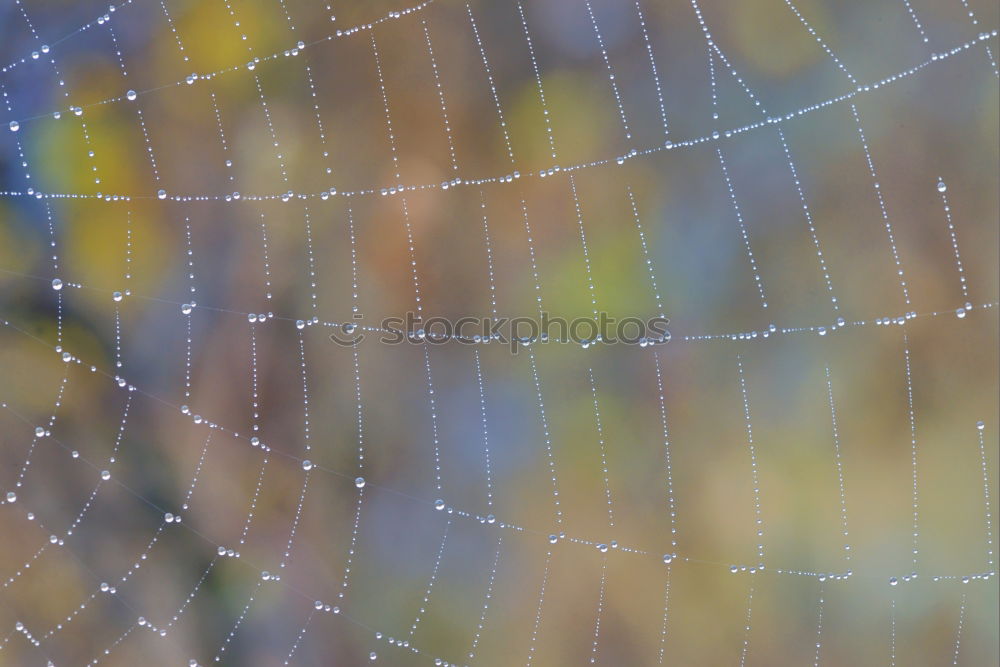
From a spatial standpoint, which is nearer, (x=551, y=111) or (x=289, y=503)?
(x=551, y=111)

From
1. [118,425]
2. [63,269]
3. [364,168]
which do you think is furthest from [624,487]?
[63,269]

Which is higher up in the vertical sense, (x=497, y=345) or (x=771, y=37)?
(x=771, y=37)

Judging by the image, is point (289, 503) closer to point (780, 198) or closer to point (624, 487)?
point (624, 487)

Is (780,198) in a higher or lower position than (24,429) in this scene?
higher

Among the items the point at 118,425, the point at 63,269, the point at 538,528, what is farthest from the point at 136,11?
the point at 538,528

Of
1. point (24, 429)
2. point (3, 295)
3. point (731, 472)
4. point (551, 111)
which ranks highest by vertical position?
point (551, 111)

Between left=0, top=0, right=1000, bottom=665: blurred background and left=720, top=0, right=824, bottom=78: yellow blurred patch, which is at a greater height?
left=720, top=0, right=824, bottom=78: yellow blurred patch

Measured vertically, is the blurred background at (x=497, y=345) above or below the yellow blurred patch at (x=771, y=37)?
below
